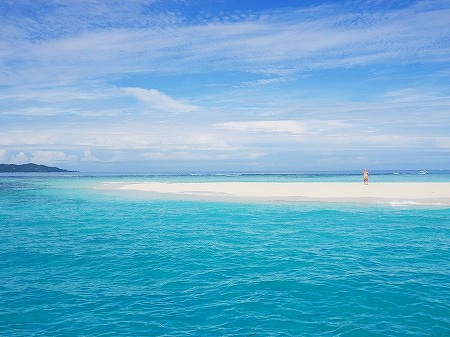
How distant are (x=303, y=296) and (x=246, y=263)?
13.9 ft

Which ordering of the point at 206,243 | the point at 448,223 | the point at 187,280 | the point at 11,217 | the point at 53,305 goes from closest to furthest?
the point at 53,305 → the point at 187,280 → the point at 206,243 → the point at 448,223 → the point at 11,217

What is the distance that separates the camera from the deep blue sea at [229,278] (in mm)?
9984

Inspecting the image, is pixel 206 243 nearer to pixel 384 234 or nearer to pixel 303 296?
pixel 303 296

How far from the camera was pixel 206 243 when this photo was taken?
19.7 m

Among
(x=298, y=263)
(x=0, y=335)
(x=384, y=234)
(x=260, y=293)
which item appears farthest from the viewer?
(x=384, y=234)

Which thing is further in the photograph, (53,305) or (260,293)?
(260,293)

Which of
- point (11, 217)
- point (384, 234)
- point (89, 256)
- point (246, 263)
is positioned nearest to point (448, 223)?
point (384, 234)

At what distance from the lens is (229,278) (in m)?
13.8

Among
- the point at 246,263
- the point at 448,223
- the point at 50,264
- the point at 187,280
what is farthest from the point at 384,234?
the point at 50,264

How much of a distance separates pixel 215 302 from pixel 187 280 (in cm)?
246

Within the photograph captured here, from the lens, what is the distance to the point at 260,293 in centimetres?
1214

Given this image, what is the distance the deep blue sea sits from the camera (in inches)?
393

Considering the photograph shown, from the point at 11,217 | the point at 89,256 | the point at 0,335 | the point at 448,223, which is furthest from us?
the point at 11,217

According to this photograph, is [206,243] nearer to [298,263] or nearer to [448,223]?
[298,263]
